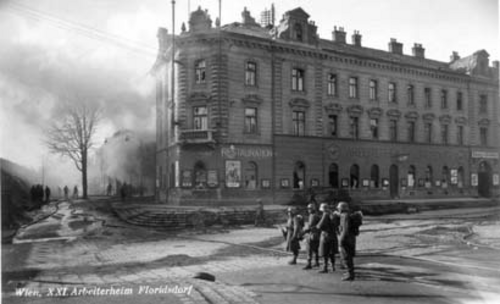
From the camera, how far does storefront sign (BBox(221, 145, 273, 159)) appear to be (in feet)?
58.5

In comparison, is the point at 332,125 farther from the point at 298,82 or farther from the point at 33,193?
the point at 33,193

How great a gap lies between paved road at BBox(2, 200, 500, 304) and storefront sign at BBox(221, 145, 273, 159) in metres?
6.92

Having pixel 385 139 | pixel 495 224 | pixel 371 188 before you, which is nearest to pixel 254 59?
pixel 385 139

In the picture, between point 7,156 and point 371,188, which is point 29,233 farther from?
point 371,188

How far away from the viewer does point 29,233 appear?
6.56 m

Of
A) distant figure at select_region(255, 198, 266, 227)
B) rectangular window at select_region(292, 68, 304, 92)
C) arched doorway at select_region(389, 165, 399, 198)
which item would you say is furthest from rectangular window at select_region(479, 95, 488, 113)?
distant figure at select_region(255, 198, 266, 227)

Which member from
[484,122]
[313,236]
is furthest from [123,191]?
[484,122]

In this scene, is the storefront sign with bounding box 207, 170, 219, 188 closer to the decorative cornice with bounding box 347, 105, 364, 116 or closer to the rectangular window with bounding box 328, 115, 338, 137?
the rectangular window with bounding box 328, 115, 338, 137

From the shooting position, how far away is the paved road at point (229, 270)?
5199mm

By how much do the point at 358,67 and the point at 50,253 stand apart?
861 cm

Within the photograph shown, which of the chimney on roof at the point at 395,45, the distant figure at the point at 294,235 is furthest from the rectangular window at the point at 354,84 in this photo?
the distant figure at the point at 294,235

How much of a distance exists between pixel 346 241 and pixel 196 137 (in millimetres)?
13195

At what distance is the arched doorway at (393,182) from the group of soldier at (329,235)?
7.94ft

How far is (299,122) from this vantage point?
15.5 m
